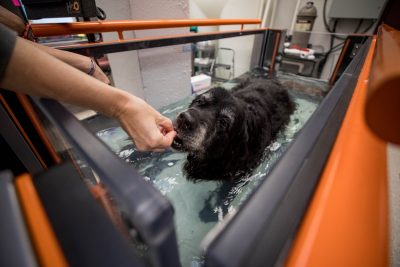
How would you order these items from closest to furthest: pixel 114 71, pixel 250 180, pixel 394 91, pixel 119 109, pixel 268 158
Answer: pixel 394 91 → pixel 119 109 → pixel 250 180 → pixel 268 158 → pixel 114 71

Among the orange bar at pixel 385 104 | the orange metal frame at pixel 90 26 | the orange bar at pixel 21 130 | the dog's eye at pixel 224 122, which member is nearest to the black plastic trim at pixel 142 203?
the orange bar at pixel 385 104

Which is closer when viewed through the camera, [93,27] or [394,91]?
[394,91]

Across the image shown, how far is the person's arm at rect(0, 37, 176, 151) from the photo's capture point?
0.55m

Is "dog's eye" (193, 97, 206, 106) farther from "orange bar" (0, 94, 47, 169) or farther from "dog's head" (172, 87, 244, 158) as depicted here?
"orange bar" (0, 94, 47, 169)

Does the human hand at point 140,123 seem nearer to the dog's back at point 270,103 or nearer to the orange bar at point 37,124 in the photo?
the orange bar at point 37,124

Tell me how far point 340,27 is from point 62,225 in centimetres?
636

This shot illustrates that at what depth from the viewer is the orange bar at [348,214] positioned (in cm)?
32

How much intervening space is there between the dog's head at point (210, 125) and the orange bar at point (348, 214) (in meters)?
1.05

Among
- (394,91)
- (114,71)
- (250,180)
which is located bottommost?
(250,180)

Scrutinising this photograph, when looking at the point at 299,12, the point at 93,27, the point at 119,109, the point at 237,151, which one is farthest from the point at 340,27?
the point at 119,109

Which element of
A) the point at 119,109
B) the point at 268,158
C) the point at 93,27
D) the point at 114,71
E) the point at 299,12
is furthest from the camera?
the point at 299,12

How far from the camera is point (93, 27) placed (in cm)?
163

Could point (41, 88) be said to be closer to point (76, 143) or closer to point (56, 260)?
point (76, 143)

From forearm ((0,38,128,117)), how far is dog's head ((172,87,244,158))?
78 centimetres
